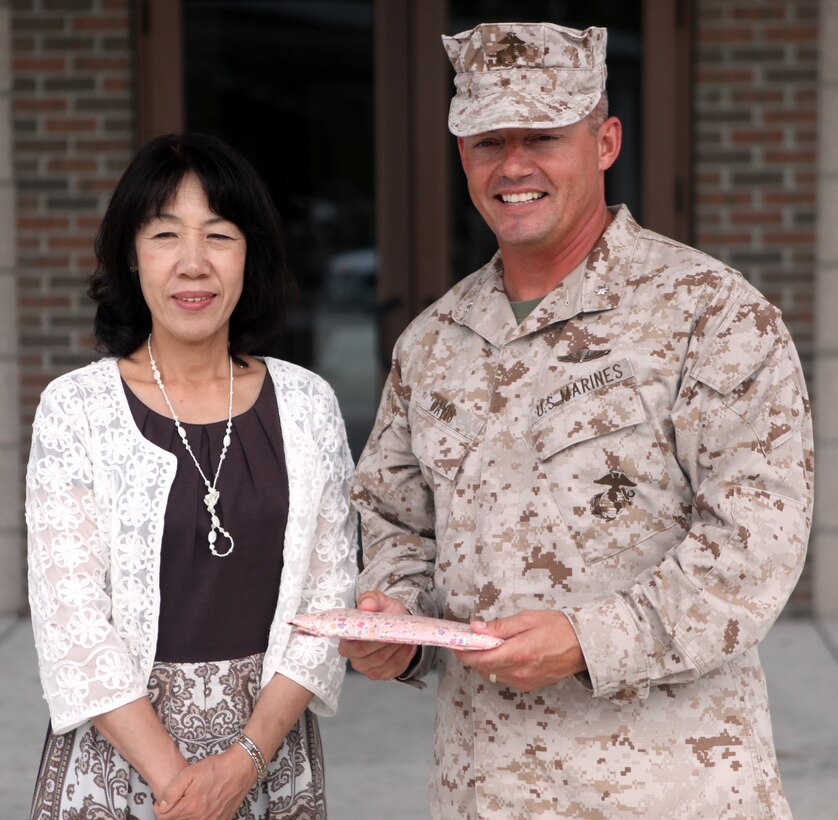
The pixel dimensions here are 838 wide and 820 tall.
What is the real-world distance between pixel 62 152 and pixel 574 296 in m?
4.10

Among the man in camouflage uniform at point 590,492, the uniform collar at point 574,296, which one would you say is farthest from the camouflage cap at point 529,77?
the uniform collar at point 574,296

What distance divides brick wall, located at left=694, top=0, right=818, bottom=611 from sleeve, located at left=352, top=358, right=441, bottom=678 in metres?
3.48

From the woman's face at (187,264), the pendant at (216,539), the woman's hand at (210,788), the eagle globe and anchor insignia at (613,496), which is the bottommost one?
the woman's hand at (210,788)

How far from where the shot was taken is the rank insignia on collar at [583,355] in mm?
2133

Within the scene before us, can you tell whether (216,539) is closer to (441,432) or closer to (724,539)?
(441,432)

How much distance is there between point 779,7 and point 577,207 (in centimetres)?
378

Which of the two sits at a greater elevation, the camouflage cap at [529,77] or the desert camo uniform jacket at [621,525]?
the camouflage cap at [529,77]

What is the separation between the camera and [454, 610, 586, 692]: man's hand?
192cm

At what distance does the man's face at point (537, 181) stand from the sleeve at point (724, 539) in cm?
35

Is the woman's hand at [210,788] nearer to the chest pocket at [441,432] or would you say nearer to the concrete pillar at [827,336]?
the chest pocket at [441,432]

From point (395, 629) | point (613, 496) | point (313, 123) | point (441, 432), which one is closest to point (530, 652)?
point (395, 629)

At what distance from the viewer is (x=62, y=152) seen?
18.8ft

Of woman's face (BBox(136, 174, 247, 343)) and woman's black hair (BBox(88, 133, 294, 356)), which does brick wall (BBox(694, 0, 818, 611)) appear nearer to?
woman's black hair (BBox(88, 133, 294, 356))

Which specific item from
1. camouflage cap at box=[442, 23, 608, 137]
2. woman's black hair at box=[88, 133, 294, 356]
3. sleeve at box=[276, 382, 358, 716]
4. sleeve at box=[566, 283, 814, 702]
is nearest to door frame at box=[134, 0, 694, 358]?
woman's black hair at box=[88, 133, 294, 356]
